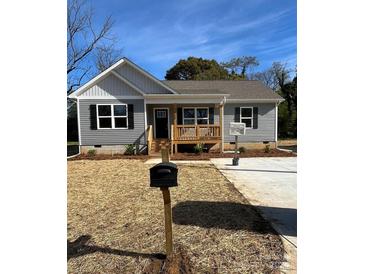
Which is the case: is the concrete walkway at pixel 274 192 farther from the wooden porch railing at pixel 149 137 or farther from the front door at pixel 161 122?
the front door at pixel 161 122

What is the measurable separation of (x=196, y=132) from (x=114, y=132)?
4245 mm

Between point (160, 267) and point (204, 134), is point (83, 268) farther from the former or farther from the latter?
point (204, 134)

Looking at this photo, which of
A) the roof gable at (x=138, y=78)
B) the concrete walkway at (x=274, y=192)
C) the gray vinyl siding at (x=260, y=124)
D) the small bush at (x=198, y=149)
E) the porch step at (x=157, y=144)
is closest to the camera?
the concrete walkway at (x=274, y=192)

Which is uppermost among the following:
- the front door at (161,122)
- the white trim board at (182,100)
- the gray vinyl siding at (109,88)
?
the gray vinyl siding at (109,88)

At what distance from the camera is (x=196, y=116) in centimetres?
1568

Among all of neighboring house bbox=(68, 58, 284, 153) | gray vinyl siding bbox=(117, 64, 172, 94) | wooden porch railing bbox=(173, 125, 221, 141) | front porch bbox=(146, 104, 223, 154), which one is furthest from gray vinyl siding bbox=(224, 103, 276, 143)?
gray vinyl siding bbox=(117, 64, 172, 94)

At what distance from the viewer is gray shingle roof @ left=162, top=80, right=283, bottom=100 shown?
632 inches

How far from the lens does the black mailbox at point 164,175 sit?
2.81 meters

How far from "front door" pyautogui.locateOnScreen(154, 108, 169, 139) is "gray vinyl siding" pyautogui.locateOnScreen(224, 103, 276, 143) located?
3.47m

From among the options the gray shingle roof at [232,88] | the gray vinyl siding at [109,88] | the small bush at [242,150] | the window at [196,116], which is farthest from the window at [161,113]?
the small bush at [242,150]

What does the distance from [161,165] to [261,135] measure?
46.7 ft

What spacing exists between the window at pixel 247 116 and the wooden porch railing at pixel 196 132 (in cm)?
281

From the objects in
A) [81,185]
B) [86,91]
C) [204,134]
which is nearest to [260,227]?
[81,185]

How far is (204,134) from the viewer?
14.1 m
